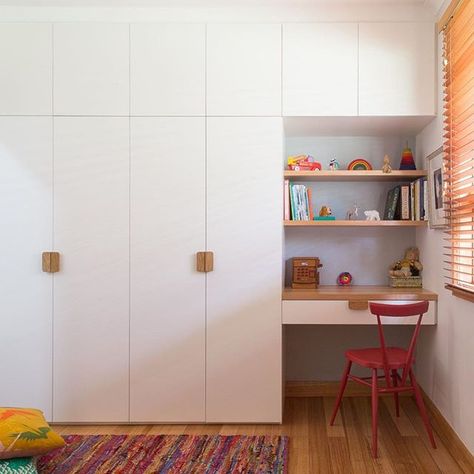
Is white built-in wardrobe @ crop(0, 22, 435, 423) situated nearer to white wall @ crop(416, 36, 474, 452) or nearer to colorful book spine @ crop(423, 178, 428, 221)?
colorful book spine @ crop(423, 178, 428, 221)

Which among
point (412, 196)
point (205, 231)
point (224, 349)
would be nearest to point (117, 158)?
point (205, 231)

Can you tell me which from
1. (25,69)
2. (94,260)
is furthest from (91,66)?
(94,260)

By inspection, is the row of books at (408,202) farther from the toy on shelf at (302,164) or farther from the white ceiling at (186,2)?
the white ceiling at (186,2)

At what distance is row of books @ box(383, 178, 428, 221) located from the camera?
2.96 metres

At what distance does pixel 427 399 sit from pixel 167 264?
1.86 metres

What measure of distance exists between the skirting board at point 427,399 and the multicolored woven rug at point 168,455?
768 mm

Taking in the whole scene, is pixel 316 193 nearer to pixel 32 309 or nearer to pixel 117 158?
pixel 117 158

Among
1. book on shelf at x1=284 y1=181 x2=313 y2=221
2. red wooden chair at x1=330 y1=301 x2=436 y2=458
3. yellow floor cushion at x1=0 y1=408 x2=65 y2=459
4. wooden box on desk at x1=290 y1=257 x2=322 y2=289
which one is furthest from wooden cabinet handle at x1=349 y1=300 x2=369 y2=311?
yellow floor cushion at x1=0 y1=408 x2=65 y2=459

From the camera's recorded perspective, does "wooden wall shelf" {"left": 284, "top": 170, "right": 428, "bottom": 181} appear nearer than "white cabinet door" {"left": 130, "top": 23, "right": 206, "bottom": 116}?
No

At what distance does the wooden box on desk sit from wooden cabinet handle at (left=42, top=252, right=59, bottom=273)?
1533 mm

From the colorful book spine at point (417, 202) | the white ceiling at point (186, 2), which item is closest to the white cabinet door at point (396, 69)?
the white ceiling at point (186, 2)

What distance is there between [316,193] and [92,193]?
61.1 inches

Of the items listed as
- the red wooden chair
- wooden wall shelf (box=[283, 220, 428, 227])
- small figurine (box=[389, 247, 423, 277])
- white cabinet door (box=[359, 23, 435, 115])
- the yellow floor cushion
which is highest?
white cabinet door (box=[359, 23, 435, 115])

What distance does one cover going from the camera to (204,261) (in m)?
2.79
